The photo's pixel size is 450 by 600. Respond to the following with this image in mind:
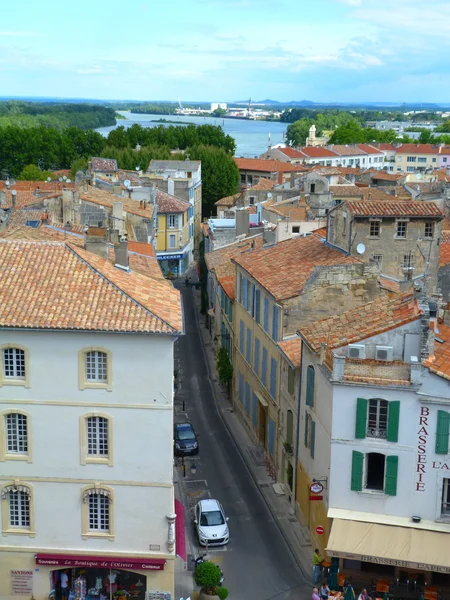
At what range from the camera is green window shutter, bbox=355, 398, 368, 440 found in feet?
102

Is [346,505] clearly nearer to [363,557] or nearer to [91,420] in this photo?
[363,557]

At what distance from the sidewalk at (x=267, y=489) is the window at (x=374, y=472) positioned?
17.2ft

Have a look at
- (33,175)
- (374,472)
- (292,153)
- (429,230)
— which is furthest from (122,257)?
(292,153)

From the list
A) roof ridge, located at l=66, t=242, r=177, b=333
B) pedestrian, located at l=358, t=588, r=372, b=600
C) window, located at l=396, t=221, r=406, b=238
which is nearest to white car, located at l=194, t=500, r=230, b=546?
pedestrian, located at l=358, t=588, r=372, b=600

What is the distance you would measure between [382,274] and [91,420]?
27.1 metres

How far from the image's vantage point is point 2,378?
30.3 metres

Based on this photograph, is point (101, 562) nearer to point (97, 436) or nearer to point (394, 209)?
point (97, 436)

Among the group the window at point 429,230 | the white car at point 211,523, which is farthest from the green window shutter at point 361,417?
the window at point 429,230

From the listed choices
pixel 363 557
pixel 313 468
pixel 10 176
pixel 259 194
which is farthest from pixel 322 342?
pixel 10 176

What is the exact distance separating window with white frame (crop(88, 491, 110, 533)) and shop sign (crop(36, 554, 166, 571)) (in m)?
1.09

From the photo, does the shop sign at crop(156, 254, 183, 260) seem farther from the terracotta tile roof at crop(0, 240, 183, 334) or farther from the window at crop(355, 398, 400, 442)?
the window at crop(355, 398, 400, 442)

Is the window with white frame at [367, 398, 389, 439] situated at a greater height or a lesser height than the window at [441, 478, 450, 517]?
greater

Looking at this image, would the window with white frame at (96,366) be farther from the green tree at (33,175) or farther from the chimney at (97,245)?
the green tree at (33,175)

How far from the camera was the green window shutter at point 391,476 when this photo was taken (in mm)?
31125
